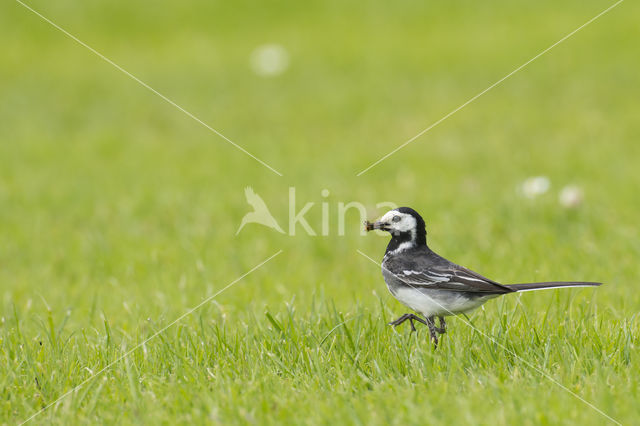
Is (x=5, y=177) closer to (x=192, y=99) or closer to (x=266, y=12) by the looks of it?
(x=192, y=99)

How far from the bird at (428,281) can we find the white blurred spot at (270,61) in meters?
11.7

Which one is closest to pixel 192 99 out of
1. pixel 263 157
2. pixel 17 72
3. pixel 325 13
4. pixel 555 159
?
pixel 263 157

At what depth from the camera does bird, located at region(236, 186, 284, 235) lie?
8.12 metres

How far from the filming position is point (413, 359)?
371 cm

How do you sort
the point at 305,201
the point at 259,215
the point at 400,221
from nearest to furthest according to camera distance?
the point at 400,221 < the point at 259,215 < the point at 305,201

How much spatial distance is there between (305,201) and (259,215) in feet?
2.03

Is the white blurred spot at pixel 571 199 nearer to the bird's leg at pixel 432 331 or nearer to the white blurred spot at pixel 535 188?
the white blurred spot at pixel 535 188

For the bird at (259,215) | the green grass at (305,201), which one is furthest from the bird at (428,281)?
the bird at (259,215)

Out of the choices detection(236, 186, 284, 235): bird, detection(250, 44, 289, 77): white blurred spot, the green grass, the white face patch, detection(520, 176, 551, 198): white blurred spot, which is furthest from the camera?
detection(250, 44, 289, 77): white blurred spot

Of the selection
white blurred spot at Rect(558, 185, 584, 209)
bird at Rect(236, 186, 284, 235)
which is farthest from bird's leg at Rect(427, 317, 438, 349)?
bird at Rect(236, 186, 284, 235)

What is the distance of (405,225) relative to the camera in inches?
150

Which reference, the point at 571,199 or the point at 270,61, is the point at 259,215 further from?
the point at 270,61

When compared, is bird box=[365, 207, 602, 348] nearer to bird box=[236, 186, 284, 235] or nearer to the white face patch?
the white face patch

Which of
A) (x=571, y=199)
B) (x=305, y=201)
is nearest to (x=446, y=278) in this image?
(x=571, y=199)
